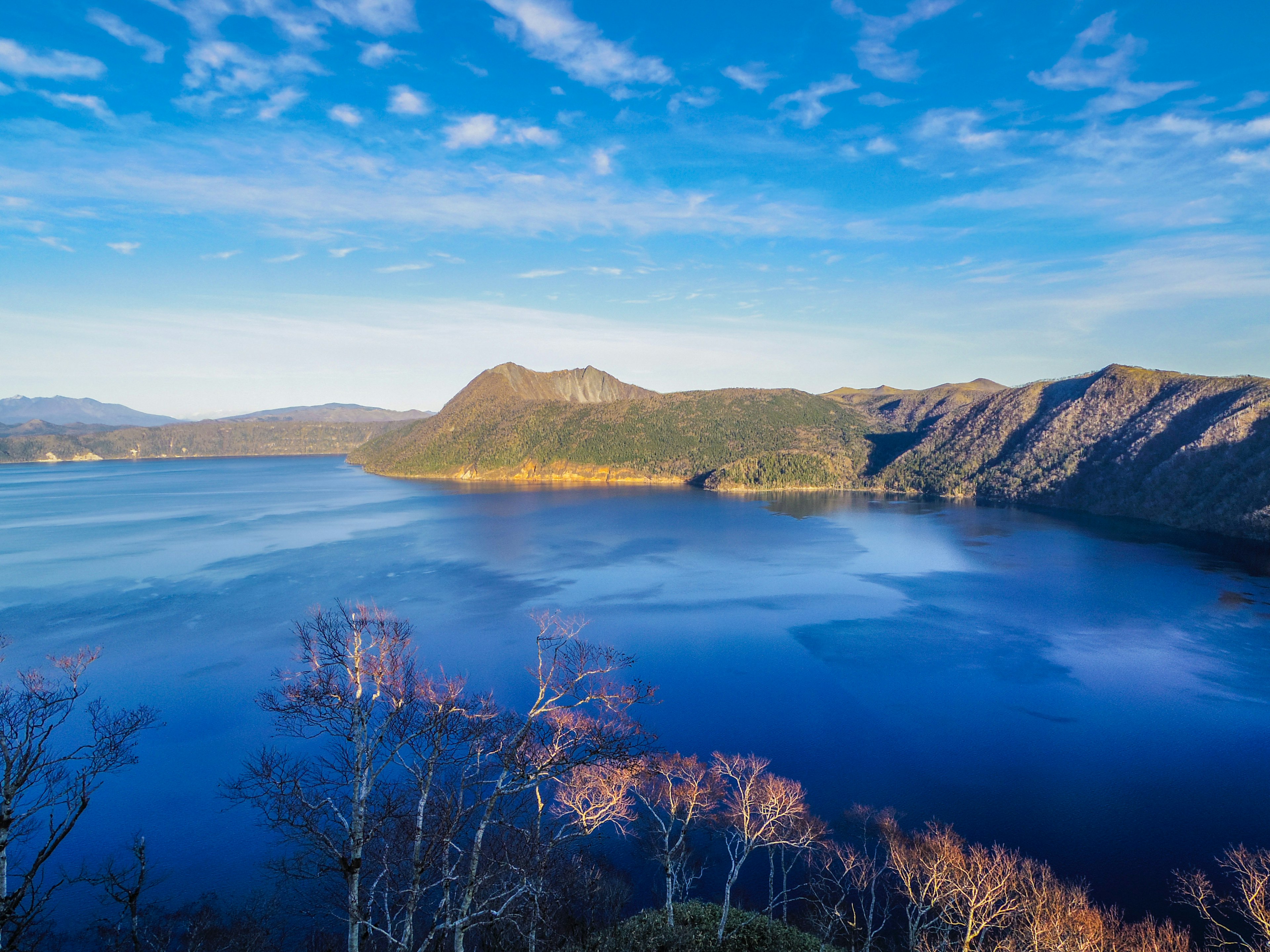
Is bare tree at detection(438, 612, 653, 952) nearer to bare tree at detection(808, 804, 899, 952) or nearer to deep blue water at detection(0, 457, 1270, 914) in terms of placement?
bare tree at detection(808, 804, 899, 952)

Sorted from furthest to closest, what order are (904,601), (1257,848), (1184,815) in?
(904,601), (1184,815), (1257,848)

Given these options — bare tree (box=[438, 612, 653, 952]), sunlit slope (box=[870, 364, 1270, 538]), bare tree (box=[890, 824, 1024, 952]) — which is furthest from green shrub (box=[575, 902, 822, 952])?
sunlit slope (box=[870, 364, 1270, 538])

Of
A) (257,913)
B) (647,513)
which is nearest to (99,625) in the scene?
(257,913)

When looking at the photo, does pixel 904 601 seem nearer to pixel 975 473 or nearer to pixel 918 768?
pixel 918 768

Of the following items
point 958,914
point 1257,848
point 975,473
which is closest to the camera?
point 958,914

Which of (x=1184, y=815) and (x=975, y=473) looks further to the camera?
(x=975, y=473)

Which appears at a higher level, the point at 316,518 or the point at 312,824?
the point at 312,824
